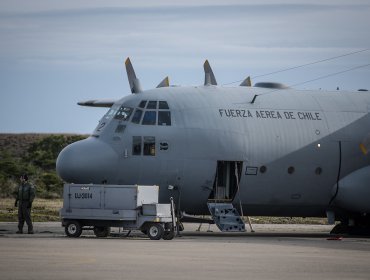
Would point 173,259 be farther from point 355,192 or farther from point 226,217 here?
point 355,192

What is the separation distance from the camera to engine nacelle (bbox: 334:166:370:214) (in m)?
36.0

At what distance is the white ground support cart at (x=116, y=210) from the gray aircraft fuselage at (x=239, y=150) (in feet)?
4.34

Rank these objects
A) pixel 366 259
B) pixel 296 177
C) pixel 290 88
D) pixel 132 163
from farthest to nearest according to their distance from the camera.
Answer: pixel 290 88 → pixel 296 177 → pixel 132 163 → pixel 366 259

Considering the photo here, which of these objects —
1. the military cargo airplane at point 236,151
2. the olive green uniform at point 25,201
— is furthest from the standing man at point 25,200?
the military cargo airplane at point 236,151

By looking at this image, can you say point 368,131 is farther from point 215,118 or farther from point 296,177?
point 215,118

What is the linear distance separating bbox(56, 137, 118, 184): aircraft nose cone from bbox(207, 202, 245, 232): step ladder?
3.77 metres

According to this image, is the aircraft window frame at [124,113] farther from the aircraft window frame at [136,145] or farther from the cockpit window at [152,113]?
the aircraft window frame at [136,145]

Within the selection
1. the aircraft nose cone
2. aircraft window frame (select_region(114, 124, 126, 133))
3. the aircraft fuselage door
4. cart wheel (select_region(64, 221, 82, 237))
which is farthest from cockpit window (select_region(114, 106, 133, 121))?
cart wheel (select_region(64, 221, 82, 237))

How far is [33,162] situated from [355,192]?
222 feet

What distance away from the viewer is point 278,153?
35.6m

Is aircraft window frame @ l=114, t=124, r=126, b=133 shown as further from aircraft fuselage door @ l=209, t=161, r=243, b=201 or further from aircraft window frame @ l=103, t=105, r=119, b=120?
aircraft fuselage door @ l=209, t=161, r=243, b=201

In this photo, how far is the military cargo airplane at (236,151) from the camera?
3388 cm

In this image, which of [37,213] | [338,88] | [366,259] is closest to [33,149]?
[37,213]

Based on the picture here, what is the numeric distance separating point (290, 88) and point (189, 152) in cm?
605
